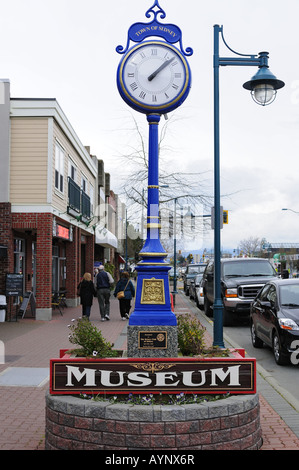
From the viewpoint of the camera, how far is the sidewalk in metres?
5.23

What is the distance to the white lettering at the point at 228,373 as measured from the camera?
4742mm

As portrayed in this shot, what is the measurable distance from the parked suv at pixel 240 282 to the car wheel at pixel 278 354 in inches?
217

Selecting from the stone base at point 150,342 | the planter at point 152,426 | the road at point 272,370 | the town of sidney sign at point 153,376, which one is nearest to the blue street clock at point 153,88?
the stone base at point 150,342

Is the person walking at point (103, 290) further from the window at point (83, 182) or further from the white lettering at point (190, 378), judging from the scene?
the white lettering at point (190, 378)

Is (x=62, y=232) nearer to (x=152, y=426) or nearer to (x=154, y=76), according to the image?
(x=154, y=76)

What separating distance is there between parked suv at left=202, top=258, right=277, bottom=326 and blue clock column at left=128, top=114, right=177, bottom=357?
10.2 m

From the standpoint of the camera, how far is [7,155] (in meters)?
16.3

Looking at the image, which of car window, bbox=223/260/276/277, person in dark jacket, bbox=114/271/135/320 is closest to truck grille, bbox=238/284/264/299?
car window, bbox=223/260/276/277

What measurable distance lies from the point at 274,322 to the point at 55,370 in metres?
5.82

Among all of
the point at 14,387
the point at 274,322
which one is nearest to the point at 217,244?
the point at 274,322

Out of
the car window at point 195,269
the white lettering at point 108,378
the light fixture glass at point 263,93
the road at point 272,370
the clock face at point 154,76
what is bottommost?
the road at point 272,370

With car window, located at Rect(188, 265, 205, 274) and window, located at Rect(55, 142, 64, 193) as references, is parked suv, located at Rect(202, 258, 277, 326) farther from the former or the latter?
car window, located at Rect(188, 265, 205, 274)

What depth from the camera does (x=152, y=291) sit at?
5340mm
